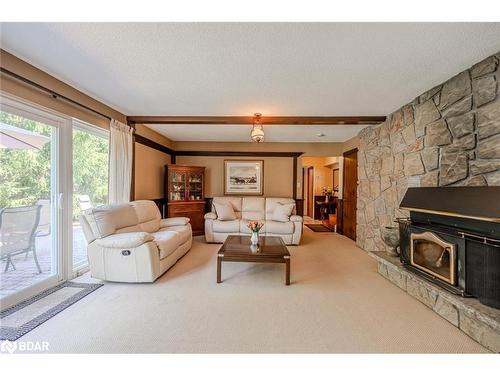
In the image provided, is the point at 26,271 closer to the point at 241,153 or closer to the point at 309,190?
the point at 241,153

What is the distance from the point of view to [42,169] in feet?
7.80

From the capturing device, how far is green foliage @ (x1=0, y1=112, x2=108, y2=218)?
6.75 feet

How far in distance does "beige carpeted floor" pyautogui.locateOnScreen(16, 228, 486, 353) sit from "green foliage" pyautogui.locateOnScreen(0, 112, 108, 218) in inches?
46.8

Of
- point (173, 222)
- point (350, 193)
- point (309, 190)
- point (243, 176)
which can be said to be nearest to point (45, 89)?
point (173, 222)

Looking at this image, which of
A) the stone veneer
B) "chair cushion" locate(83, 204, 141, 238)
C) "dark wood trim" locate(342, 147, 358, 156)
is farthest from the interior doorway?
"chair cushion" locate(83, 204, 141, 238)

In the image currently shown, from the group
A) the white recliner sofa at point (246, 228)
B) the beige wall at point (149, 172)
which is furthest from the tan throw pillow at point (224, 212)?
the beige wall at point (149, 172)

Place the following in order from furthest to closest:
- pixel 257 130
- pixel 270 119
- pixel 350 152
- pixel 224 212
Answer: pixel 350 152 < pixel 224 212 < pixel 270 119 < pixel 257 130

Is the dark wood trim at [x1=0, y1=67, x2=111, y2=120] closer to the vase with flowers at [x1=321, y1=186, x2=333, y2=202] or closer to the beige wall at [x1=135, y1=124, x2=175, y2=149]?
the beige wall at [x1=135, y1=124, x2=175, y2=149]

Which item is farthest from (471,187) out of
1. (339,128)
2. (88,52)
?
(88,52)

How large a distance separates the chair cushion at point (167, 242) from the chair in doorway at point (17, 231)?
126 centimetres

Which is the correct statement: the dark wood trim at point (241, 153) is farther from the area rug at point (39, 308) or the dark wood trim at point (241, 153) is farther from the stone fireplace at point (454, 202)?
the area rug at point (39, 308)

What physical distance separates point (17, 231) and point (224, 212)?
3.14 meters

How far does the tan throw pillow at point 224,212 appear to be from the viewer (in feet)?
15.4
